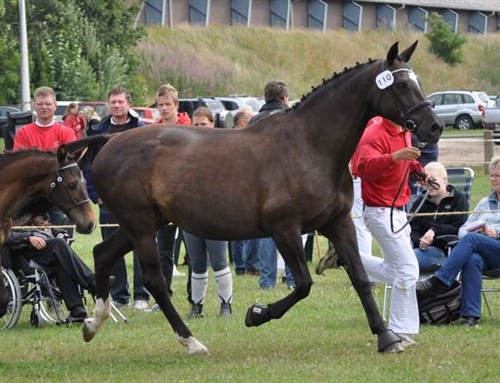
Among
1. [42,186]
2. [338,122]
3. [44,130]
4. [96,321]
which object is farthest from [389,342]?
[44,130]

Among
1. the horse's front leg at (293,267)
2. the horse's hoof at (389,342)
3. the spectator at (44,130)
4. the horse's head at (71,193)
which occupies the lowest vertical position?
the horse's hoof at (389,342)

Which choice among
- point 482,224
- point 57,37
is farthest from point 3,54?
point 482,224

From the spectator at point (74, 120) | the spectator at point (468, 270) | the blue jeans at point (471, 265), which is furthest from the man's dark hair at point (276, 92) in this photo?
the spectator at point (74, 120)

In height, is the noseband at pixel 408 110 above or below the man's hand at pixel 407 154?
above

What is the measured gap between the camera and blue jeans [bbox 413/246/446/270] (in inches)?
434

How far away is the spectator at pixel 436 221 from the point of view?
1116cm

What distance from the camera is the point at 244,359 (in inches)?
344

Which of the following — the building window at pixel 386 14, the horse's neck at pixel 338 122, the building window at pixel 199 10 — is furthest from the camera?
the building window at pixel 386 14

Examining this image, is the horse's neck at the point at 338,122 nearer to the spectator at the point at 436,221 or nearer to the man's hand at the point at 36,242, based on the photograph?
the spectator at the point at 436,221

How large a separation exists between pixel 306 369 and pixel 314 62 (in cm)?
5907

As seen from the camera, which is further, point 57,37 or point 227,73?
point 227,73

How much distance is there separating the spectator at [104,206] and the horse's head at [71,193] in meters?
1.82

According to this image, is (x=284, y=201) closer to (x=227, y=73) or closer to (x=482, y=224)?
(x=482, y=224)

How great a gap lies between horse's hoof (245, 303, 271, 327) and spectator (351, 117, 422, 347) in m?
1.02
